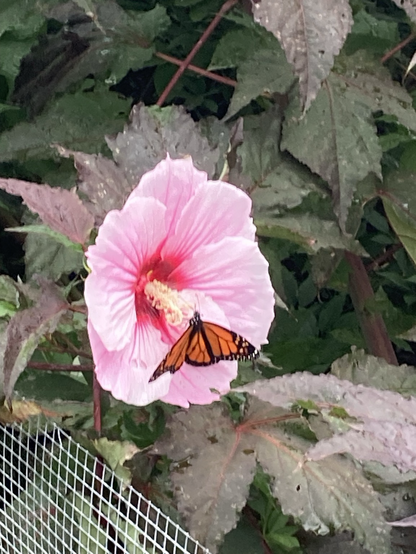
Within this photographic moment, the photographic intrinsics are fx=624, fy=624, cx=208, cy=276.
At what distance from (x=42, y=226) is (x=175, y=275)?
3.9 inches

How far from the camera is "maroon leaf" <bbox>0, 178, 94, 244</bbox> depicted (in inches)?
16.1

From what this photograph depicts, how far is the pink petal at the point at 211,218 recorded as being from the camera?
1.32 feet

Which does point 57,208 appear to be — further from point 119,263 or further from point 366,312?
point 366,312

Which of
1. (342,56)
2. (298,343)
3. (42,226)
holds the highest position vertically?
(342,56)

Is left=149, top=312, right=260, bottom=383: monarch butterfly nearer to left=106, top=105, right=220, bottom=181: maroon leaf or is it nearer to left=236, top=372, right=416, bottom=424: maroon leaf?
left=236, top=372, right=416, bottom=424: maroon leaf

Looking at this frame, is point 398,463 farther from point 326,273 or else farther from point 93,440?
point 326,273

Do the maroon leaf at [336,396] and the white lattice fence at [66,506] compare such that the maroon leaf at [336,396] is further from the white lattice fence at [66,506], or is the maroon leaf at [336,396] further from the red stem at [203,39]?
the red stem at [203,39]

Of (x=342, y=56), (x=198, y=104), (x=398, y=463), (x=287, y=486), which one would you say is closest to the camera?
(x=398, y=463)

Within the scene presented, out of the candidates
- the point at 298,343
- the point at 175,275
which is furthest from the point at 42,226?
the point at 298,343

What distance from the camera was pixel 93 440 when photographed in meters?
0.47

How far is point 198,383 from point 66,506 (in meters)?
0.15

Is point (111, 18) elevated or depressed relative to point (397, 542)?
elevated

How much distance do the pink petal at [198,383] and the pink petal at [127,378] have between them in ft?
0.07

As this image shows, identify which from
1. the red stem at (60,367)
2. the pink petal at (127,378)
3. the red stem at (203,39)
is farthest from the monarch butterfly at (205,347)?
the red stem at (203,39)
